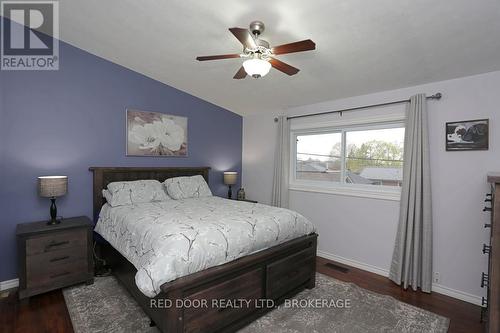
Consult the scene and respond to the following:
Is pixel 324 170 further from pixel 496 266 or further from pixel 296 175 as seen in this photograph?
pixel 496 266

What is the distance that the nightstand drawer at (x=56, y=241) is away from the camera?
236 centimetres

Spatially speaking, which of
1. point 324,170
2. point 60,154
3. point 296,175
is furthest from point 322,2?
point 60,154

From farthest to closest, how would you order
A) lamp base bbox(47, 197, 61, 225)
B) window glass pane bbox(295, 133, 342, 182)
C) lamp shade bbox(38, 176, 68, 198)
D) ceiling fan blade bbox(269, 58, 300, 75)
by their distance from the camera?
1. window glass pane bbox(295, 133, 342, 182)
2. lamp base bbox(47, 197, 61, 225)
3. lamp shade bbox(38, 176, 68, 198)
4. ceiling fan blade bbox(269, 58, 300, 75)

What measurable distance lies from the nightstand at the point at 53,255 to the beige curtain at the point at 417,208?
3.42m

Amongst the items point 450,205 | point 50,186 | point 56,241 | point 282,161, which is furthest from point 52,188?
point 450,205

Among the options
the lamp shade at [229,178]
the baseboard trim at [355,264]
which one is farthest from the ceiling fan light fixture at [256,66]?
the baseboard trim at [355,264]

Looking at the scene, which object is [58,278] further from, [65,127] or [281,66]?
[281,66]

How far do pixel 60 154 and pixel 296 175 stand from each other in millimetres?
3239

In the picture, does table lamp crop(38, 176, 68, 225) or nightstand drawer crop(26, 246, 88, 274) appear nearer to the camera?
nightstand drawer crop(26, 246, 88, 274)

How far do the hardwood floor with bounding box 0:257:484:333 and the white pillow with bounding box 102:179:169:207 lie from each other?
106 centimetres

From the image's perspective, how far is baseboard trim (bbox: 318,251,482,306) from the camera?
8.14 feet

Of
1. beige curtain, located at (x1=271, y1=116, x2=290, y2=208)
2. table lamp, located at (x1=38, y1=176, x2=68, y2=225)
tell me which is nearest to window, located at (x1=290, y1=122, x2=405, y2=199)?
beige curtain, located at (x1=271, y1=116, x2=290, y2=208)

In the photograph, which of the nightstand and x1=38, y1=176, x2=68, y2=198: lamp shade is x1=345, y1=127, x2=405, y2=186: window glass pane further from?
x1=38, y1=176, x2=68, y2=198: lamp shade

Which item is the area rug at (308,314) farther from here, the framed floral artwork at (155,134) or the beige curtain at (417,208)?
the framed floral artwork at (155,134)
